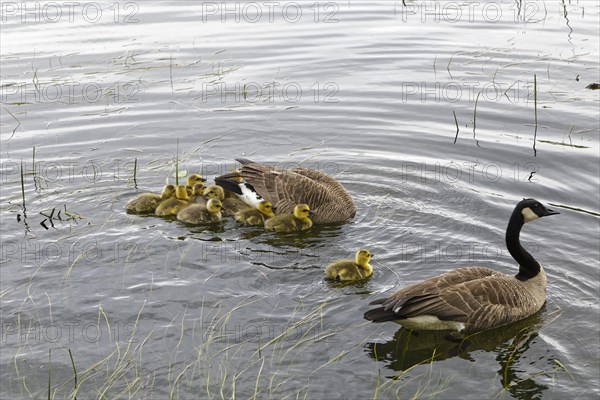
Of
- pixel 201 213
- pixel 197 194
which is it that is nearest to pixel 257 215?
pixel 201 213

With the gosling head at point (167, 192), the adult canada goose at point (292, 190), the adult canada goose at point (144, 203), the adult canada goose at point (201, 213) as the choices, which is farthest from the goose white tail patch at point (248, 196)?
the adult canada goose at point (144, 203)

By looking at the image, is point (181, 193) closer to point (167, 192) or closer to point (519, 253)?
point (167, 192)

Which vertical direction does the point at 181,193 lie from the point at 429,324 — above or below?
above

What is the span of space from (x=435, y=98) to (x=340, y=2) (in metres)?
Result: 8.32

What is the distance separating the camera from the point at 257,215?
1213cm

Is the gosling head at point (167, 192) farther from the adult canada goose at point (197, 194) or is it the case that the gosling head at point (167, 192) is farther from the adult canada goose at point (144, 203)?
the adult canada goose at point (197, 194)

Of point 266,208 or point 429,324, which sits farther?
point 266,208

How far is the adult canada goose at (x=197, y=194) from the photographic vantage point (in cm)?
1244

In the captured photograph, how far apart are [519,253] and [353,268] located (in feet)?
6.31

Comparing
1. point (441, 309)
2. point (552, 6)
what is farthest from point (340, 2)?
point (441, 309)

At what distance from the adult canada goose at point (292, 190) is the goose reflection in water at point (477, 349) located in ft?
9.61

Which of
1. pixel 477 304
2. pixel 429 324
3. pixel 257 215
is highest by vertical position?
pixel 257 215

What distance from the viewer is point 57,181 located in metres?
13.1

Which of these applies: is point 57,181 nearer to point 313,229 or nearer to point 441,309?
point 313,229
